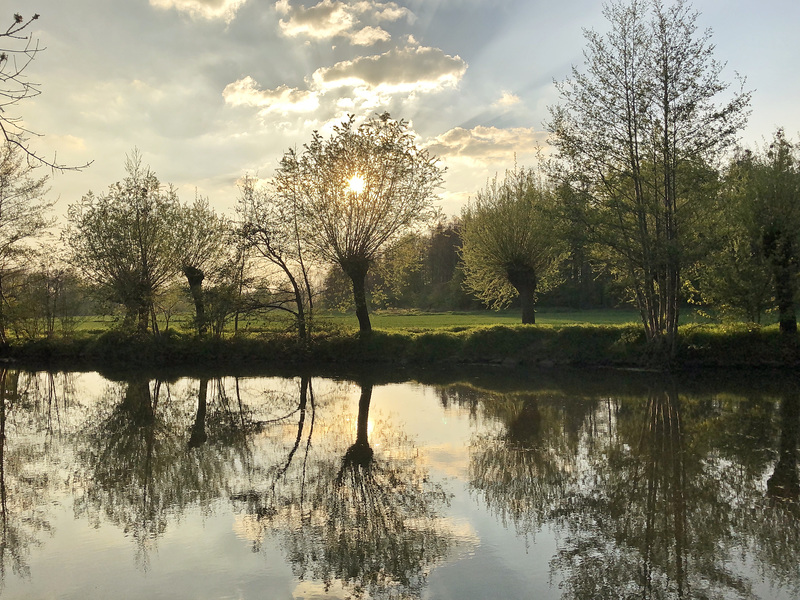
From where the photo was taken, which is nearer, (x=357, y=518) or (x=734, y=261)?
(x=357, y=518)

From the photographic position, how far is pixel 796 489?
8398 mm

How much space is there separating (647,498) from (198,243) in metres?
24.4

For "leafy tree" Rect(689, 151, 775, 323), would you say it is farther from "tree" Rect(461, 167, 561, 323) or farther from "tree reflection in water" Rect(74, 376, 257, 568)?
"tree reflection in water" Rect(74, 376, 257, 568)

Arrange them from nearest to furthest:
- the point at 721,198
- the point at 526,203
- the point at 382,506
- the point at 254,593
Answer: the point at 254,593, the point at 382,506, the point at 721,198, the point at 526,203

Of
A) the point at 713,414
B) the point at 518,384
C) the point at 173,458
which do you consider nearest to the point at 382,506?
the point at 173,458

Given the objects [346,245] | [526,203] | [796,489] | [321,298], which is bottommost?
[796,489]

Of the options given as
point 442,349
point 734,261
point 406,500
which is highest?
point 734,261

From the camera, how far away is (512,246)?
2948cm

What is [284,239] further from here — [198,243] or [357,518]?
[357,518]

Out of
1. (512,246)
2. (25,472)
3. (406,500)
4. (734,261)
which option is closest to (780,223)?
(734,261)

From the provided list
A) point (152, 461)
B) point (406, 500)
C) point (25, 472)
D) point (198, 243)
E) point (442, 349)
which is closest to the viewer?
point (406, 500)

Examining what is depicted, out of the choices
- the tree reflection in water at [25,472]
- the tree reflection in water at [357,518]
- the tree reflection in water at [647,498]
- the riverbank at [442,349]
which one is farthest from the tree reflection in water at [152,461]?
the riverbank at [442,349]

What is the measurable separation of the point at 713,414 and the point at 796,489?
222 inches

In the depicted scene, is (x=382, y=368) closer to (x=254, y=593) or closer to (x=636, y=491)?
(x=636, y=491)
